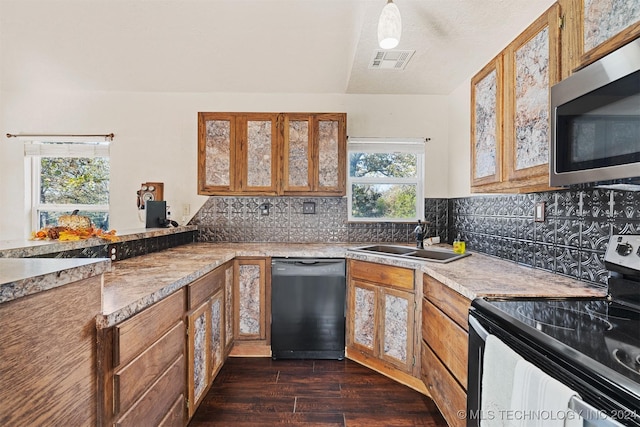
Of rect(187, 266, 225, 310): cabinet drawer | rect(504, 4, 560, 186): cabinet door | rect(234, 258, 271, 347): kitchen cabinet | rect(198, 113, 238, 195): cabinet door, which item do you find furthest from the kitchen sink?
rect(198, 113, 238, 195): cabinet door

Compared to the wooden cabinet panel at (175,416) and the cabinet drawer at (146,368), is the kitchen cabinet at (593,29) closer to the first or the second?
the cabinet drawer at (146,368)

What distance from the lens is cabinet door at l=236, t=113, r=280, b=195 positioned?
2.87 m

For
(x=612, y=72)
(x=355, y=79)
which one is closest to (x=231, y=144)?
(x=355, y=79)

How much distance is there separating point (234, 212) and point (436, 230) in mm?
1999

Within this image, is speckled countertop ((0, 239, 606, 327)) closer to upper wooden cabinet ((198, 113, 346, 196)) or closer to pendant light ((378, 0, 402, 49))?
upper wooden cabinet ((198, 113, 346, 196))

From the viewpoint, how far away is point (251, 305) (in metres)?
2.61

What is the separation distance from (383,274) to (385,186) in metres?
1.22

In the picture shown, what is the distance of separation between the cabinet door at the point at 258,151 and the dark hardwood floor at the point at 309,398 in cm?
147

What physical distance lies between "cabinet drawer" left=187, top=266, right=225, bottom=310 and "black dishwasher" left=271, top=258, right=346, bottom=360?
1.45 ft

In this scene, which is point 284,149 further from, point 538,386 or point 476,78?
point 538,386

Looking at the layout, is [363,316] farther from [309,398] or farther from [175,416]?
→ [175,416]

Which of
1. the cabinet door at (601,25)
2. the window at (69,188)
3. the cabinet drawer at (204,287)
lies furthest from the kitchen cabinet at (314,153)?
the window at (69,188)

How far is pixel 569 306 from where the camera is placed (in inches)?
46.4

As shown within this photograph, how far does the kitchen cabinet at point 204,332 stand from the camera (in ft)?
5.62
